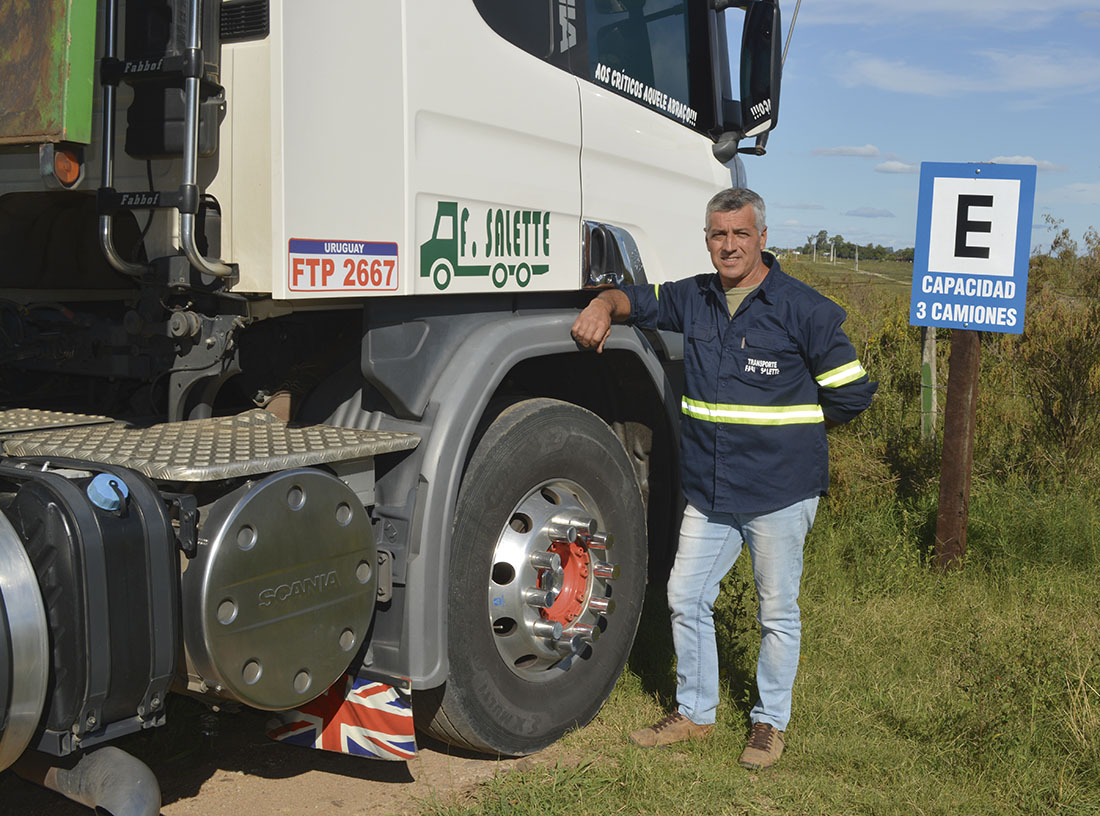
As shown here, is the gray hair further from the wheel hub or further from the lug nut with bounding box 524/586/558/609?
the lug nut with bounding box 524/586/558/609

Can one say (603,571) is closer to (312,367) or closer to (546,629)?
(546,629)

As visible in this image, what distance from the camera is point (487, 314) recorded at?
327 cm

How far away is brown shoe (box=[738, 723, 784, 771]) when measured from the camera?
3506mm

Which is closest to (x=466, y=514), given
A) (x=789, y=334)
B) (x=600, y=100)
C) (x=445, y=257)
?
(x=445, y=257)

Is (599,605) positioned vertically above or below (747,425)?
below

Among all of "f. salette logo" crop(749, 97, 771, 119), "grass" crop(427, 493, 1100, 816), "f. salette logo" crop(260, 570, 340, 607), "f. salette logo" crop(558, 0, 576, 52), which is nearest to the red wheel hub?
"grass" crop(427, 493, 1100, 816)

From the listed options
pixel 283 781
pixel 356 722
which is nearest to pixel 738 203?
pixel 356 722

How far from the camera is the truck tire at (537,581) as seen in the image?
3.20m

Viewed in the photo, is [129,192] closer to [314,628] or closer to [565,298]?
[314,628]

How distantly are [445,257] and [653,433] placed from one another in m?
1.47

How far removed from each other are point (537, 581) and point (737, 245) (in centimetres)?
128

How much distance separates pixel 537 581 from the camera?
3398mm

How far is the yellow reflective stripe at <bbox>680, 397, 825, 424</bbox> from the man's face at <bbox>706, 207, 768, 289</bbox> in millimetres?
437

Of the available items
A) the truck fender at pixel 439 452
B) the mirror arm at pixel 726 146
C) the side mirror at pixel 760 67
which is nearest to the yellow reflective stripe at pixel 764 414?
the truck fender at pixel 439 452
